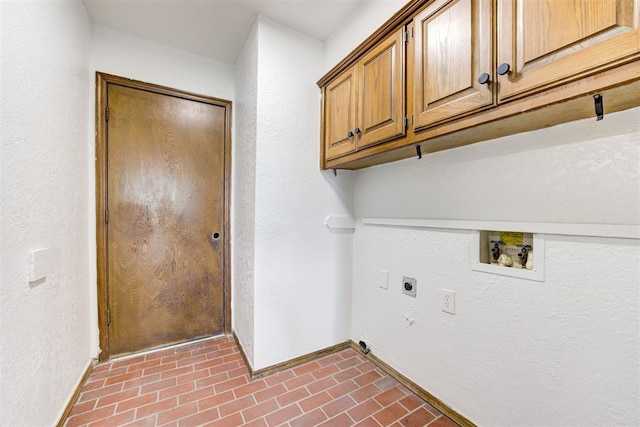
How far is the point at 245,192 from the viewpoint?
1999 millimetres

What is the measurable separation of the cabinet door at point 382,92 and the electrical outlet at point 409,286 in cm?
88

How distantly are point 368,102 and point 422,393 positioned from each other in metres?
1.75

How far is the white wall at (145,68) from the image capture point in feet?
6.19

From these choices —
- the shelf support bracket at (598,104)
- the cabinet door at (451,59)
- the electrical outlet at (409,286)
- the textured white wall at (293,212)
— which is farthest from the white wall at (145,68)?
the shelf support bracket at (598,104)

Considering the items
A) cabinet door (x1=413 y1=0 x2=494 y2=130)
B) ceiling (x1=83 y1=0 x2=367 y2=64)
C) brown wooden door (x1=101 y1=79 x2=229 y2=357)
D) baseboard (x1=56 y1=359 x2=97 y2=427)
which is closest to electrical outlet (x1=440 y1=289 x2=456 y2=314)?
cabinet door (x1=413 y1=0 x2=494 y2=130)

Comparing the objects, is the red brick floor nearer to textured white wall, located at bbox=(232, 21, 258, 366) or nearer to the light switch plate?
textured white wall, located at bbox=(232, 21, 258, 366)

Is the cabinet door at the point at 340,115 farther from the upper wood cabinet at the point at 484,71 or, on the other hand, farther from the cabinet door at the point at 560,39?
the cabinet door at the point at 560,39

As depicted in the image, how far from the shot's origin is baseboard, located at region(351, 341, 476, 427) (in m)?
1.37

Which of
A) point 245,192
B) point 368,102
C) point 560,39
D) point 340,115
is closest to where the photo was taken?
point 560,39

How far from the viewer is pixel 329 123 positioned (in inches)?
75.5

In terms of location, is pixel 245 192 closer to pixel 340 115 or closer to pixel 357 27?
pixel 340 115

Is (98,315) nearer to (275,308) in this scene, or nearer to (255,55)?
(275,308)

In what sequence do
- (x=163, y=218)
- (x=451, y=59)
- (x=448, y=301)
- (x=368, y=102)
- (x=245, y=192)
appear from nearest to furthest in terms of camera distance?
(x=451, y=59) < (x=448, y=301) < (x=368, y=102) < (x=245, y=192) < (x=163, y=218)

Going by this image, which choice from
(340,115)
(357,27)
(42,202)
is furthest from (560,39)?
(42,202)
